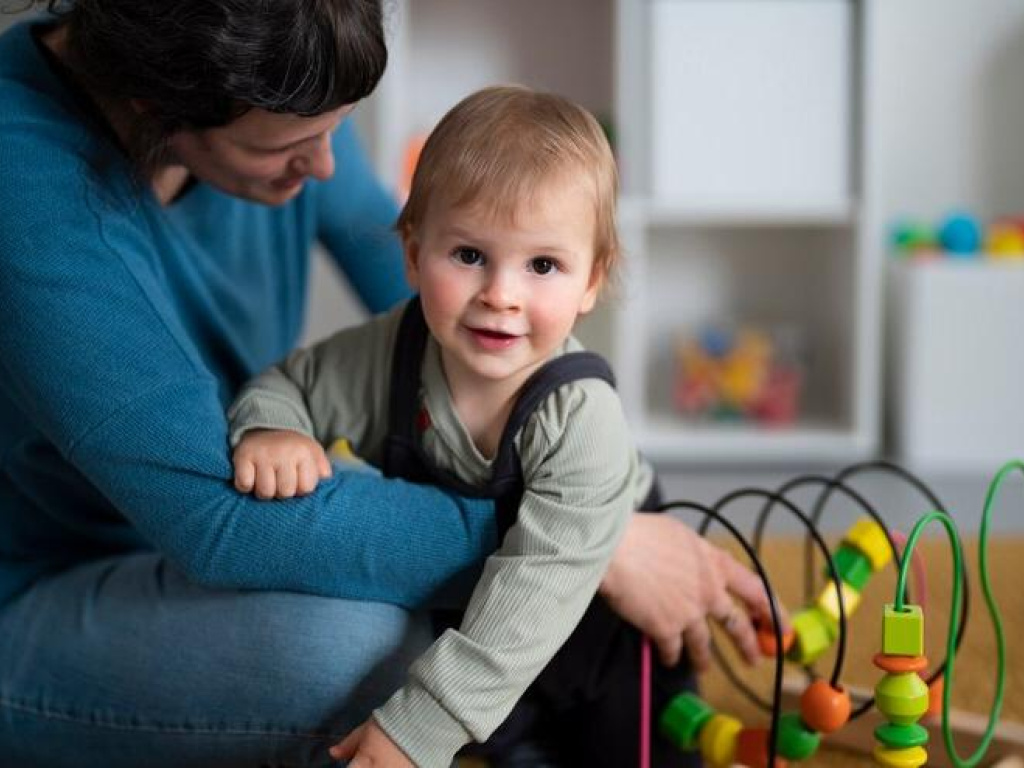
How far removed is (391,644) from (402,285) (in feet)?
1.63

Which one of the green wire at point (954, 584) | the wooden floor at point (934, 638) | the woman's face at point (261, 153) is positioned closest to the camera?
the green wire at point (954, 584)

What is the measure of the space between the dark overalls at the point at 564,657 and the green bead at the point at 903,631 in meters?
0.26

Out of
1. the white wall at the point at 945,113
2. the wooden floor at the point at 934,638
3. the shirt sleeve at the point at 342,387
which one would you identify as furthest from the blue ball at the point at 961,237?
the shirt sleeve at the point at 342,387

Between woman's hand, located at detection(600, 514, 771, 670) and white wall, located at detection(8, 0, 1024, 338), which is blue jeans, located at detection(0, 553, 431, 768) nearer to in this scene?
woman's hand, located at detection(600, 514, 771, 670)

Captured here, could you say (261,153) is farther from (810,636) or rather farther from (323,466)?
(810,636)

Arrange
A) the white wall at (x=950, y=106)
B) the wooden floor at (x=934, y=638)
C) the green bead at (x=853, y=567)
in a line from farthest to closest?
the white wall at (x=950, y=106)
the wooden floor at (x=934, y=638)
the green bead at (x=853, y=567)

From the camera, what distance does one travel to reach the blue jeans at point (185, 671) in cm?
107

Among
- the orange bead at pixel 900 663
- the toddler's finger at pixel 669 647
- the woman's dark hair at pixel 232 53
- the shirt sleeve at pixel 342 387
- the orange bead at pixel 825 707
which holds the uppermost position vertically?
the woman's dark hair at pixel 232 53

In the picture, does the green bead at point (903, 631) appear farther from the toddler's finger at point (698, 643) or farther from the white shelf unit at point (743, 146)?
the white shelf unit at point (743, 146)

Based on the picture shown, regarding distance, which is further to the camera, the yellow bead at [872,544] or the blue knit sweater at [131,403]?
the yellow bead at [872,544]

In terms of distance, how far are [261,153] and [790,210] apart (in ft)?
5.57

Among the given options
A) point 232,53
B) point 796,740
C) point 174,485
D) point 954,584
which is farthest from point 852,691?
point 232,53

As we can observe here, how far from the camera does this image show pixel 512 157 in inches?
39.4

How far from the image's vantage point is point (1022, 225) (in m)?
2.67
